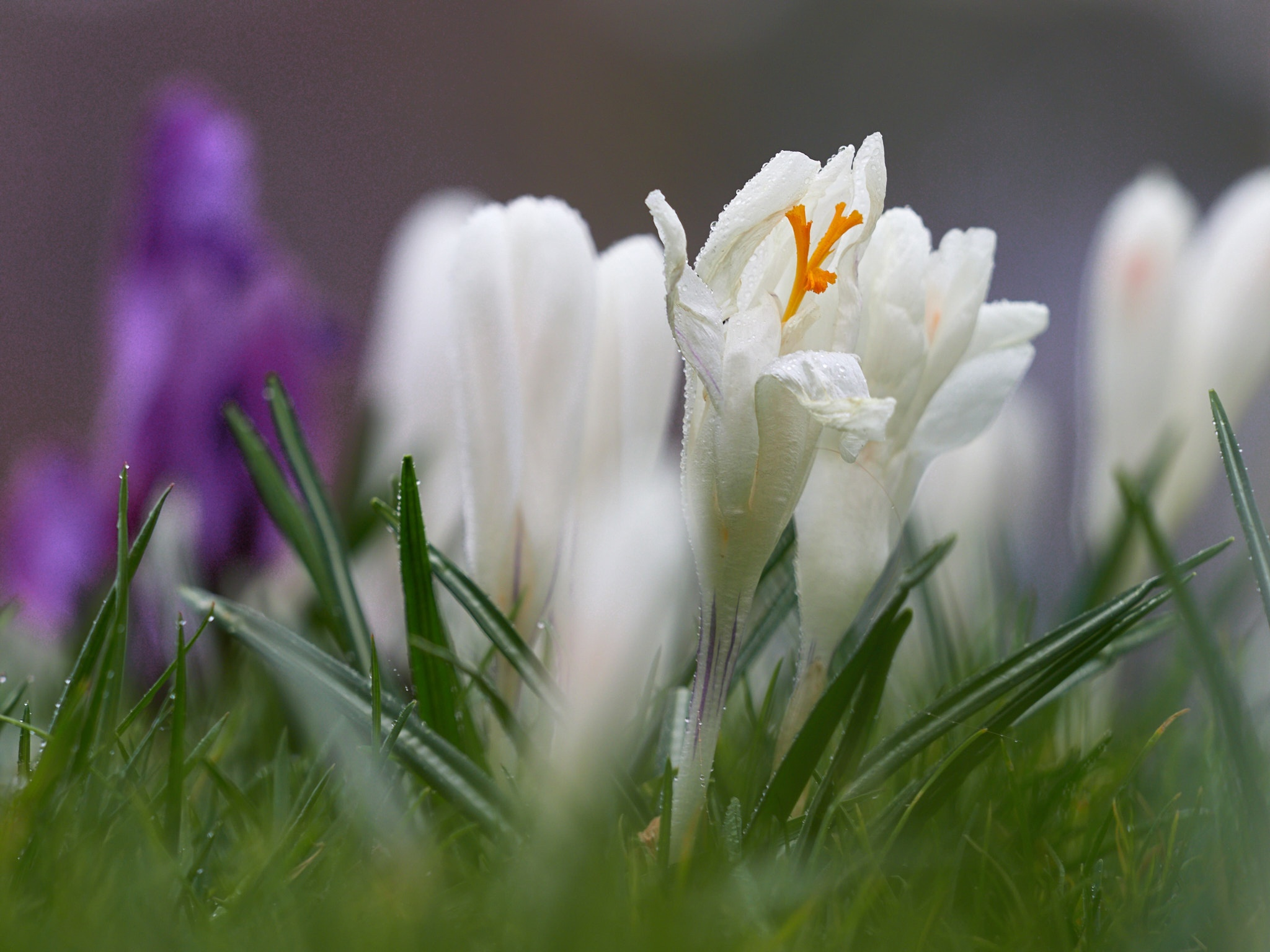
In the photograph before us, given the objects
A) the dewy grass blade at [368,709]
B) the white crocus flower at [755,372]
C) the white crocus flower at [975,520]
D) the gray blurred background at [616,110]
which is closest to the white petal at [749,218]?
the white crocus flower at [755,372]

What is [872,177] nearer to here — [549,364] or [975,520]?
[549,364]

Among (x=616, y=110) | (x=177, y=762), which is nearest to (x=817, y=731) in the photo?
(x=177, y=762)

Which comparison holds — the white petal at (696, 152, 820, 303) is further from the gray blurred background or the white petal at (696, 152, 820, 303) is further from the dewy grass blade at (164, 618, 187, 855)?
the gray blurred background

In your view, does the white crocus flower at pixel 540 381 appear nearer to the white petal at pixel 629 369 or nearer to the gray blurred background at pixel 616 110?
the white petal at pixel 629 369

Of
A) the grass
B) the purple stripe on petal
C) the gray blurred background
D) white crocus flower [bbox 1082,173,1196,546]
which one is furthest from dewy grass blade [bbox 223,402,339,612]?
the gray blurred background

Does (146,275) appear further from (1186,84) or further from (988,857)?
(1186,84)

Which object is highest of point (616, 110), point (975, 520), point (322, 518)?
point (616, 110)
